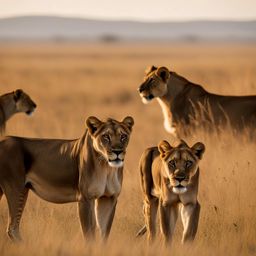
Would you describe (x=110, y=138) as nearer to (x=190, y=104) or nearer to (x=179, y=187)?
(x=179, y=187)

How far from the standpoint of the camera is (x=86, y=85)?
103ft

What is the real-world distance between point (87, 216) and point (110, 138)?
66 centimetres

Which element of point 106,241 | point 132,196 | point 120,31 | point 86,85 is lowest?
point 106,241

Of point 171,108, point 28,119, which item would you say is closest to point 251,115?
point 171,108

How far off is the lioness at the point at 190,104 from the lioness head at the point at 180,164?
191 inches

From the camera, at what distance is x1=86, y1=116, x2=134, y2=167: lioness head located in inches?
275

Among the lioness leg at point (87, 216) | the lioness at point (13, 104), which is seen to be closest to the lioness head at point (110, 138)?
the lioness leg at point (87, 216)

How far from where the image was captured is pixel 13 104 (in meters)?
14.8

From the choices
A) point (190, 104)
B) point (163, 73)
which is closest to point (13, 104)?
point (163, 73)

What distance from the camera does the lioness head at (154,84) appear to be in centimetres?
1281

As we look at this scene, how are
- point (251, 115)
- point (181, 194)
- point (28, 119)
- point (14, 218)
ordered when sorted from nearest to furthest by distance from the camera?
point (181, 194)
point (14, 218)
point (251, 115)
point (28, 119)

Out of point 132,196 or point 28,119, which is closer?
point 132,196

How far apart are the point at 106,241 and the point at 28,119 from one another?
494 inches

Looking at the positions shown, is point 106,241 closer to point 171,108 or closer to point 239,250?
point 239,250
